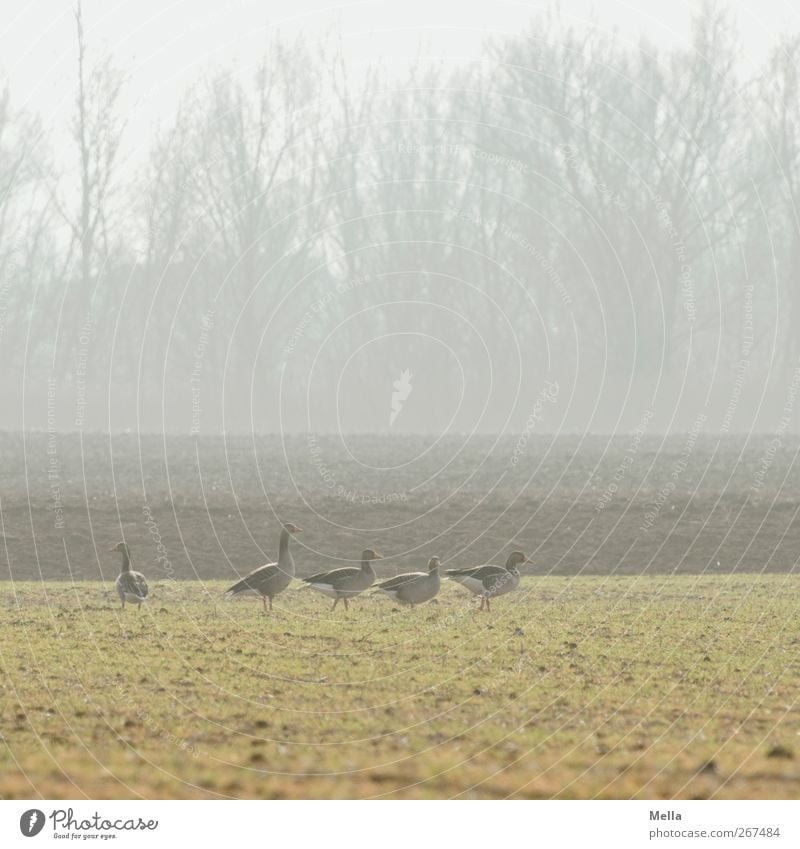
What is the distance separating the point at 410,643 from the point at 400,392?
2746 inches

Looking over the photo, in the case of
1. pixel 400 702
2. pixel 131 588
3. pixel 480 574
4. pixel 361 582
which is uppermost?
pixel 480 574

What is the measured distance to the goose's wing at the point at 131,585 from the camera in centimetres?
2114

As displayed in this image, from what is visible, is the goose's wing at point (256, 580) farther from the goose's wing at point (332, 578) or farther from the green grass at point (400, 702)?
the goose's wing at point (332, 578)

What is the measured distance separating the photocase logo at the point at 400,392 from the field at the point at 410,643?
4654 centimetres

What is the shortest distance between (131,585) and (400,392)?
66300 millimetres

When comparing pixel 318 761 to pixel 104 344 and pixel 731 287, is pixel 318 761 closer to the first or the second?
pixel 104 344

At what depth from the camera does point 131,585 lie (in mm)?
21141

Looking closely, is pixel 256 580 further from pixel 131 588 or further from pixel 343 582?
pixel 131 588

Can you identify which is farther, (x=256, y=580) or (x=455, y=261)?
(x=455, y=261)

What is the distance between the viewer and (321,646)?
1742 cm
